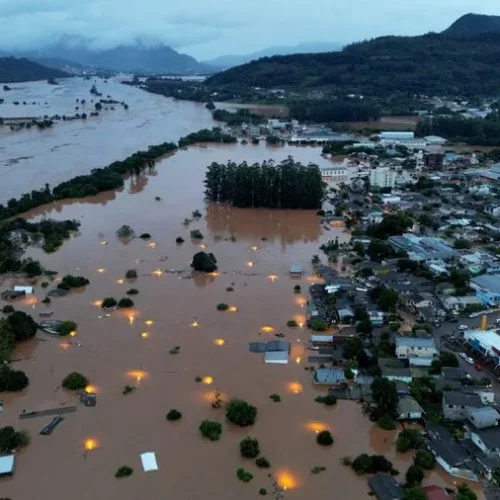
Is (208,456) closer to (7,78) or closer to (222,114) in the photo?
(222,114)

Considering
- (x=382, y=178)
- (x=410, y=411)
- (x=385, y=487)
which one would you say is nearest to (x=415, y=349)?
(x=410, y=411)

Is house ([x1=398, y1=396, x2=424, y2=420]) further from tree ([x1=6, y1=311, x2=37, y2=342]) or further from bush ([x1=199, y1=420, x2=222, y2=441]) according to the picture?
Result: tree ([x1=6, y1=311, x2=37, y2=342])

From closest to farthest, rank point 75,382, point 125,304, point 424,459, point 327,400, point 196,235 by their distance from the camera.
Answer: point 424,459 → point 327,400 → point 75,382 → point 125,304 → point 196,235

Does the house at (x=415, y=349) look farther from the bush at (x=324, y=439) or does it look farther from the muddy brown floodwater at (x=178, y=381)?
the bush at (x=324, y=439)

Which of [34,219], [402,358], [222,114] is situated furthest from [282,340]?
[222,114]

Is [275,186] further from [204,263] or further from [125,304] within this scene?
[125,304]

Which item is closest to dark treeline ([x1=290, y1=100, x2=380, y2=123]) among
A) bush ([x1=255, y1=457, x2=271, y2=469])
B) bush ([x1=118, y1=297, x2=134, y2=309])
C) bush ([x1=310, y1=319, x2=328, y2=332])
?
bush ([x1=118, y1=297, x2=134, y2=309])
